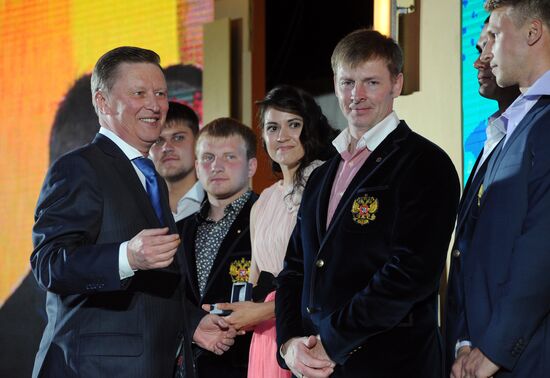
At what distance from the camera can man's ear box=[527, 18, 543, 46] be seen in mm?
2344

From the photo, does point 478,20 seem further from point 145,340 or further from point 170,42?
point 170,42

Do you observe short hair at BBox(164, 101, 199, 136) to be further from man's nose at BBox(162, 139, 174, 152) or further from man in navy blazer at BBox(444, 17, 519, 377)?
man in navy blazer at BBox(444, 17, 519, 377)

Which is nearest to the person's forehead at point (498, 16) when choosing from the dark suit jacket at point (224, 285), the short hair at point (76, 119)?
the dark suit jacket at point (224, 285)

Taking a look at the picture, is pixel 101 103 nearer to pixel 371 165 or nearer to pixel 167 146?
pixel 371 165

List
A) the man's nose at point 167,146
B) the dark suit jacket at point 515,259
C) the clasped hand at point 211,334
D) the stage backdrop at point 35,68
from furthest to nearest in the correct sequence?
the stage backdrop at point 35,68 → the man's nose at point 167,146 → the clasped hand at point 211,334 → the dark suit jacket at point 515,259

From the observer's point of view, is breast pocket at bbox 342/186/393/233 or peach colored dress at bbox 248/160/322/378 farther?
peach colored dress at bbox 248/160/322/378

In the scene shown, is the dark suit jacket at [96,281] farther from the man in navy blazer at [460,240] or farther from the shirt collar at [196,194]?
the shirt collar at [196,194]

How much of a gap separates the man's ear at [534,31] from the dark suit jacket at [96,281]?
113cm

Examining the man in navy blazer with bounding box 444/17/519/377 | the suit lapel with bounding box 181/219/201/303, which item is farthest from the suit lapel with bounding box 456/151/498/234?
the suit lapel with bounding box 181/219/201/303

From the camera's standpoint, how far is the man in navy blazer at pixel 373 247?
2457 mm

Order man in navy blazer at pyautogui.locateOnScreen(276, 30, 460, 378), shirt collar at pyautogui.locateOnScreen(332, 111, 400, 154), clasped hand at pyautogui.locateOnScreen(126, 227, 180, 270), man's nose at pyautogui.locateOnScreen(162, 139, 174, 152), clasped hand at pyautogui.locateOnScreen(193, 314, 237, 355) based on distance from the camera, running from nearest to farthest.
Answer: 1. clasped hand at pyautogui.locateOnScreen(126, 227, 180, 270)
2. man in navy blazer at pyautogui.locateOnScreen(276, 30, 460, 378)
3. shirt collar at pyautogui.locateOnScreen(332, 111, 400, 154)
4. clasped hand at pyautogui.locateOnScreen(193, 314, 237, 355)
5. man's nose at pyautogui.locateOnScreen(162, 139, 174, 152)

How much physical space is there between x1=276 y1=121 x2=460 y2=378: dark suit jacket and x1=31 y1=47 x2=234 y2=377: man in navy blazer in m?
0.44

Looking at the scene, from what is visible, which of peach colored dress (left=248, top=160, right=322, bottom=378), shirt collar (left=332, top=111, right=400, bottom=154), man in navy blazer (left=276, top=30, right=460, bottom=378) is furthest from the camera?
peach colored dress (left=248, top=160, right=322, bottom=378)

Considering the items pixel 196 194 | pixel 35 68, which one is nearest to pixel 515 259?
pixel 196 194
